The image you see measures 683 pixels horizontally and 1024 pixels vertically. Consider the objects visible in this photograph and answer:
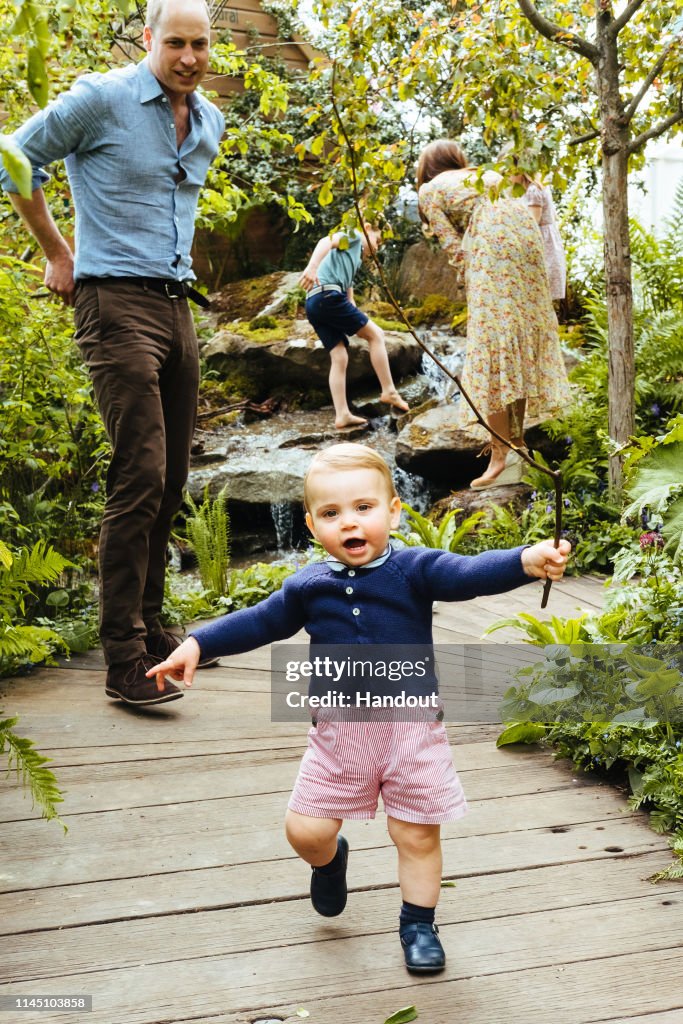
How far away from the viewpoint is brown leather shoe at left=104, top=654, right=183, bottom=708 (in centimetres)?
346

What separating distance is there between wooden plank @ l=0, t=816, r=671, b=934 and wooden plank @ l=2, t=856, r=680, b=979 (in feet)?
0.07

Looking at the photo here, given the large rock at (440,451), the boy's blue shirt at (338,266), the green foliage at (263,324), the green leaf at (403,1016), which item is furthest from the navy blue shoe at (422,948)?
the green foliage at (263,324)

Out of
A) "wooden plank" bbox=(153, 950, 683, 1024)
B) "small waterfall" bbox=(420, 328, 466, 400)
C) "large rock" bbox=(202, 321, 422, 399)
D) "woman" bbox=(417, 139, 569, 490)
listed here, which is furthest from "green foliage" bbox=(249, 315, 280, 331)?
"wooden plank" bbox=(153, 950, 683, 1024)

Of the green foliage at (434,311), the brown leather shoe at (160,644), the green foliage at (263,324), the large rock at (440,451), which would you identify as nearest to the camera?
the brown leather shoe at (160,644)

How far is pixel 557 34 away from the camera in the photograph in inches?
191

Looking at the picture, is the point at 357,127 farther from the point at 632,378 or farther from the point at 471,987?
the point at 471,987

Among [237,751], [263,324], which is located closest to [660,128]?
[237,751]

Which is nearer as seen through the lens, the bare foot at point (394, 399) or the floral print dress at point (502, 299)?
the floral print dress at point (502, 299)

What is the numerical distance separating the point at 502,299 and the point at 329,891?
4.84 m

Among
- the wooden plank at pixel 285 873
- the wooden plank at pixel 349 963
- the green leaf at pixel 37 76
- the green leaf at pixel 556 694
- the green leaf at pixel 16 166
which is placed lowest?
the wooden plank at pixel 285 873

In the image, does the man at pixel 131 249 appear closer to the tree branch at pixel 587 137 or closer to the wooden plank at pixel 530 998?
the wooden plank at pixel 530 998

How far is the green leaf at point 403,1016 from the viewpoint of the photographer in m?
1.78

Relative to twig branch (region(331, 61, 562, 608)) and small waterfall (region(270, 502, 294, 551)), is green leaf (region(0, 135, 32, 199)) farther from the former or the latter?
small waterfall (region(270, 502, 294, 551))

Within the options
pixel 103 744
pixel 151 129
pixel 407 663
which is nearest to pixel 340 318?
pixel 151 129
